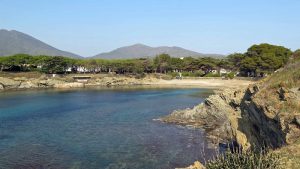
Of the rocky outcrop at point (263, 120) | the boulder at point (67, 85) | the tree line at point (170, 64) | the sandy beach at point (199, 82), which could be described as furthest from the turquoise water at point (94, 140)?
the tree line at point (170, 64)

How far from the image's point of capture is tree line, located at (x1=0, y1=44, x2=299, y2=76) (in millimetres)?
122375

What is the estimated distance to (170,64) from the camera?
161125mm

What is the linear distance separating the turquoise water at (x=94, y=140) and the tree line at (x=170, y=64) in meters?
66.3

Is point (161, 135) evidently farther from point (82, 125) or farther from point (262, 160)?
point (262, 160)

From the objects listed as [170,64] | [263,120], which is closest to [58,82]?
[170,64]

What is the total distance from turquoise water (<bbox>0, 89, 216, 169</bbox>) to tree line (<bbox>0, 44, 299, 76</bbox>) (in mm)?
66303

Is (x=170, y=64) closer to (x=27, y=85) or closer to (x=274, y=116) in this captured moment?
(x=27, y=85)

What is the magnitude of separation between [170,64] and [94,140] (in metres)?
123

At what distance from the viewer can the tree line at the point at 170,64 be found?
122375 millimetres

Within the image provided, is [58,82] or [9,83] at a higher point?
[58,82]

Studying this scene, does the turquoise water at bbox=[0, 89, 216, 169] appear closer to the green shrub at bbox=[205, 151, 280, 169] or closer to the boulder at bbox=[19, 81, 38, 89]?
the green shrub at bbox=[205, 151, 280, 169]

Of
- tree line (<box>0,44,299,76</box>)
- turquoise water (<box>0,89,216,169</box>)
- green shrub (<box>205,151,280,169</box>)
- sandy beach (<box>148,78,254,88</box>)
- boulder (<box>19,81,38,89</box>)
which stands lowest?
turquoise water (<box>0,89,216,169</box>)

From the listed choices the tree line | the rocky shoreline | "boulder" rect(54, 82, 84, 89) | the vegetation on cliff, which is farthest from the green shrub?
"boulder" rect(54, 82, 84, 89)

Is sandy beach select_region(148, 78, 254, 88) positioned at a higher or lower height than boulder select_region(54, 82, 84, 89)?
higher
